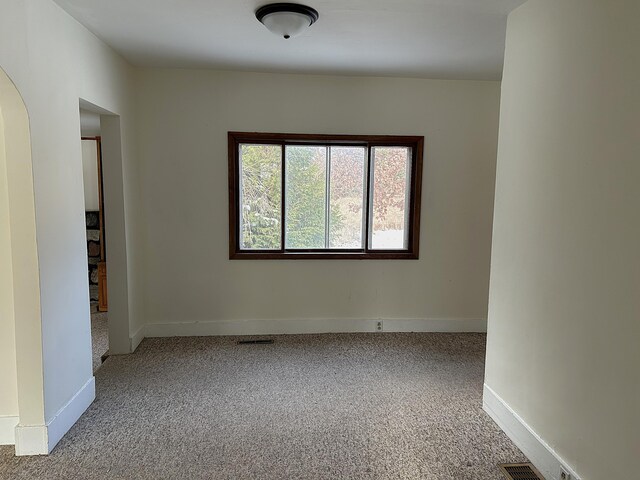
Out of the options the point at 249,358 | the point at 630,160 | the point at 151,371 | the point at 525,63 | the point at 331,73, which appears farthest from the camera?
the point at 331,73

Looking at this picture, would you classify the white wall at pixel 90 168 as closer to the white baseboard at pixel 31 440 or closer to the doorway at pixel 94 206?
the doorway at pixel 94 206

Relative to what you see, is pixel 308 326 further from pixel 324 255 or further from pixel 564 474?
pixel 564 474

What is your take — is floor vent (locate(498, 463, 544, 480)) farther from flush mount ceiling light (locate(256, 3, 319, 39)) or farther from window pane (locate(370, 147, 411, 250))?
flush mount ceiling light (locate(256, 3, 319, 39))

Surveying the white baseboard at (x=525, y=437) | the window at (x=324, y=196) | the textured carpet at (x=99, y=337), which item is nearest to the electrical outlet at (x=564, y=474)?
the white baseboard at (x=525, y=437)

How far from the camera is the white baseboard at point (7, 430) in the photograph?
2.30m

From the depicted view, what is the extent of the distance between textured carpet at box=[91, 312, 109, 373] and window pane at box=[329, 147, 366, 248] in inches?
89.8

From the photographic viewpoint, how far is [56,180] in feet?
7.77

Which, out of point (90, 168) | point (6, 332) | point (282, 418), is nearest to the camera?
point (6, 332)

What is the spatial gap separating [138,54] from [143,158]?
907 millimetres

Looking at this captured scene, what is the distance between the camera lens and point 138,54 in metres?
3.37

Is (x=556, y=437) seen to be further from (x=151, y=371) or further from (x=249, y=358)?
(x=151, y=371)

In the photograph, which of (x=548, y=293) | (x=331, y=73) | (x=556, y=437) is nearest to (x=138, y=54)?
(x=331, y=73)

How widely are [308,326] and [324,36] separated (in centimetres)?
260

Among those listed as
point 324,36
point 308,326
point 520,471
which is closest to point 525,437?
point 520,471
